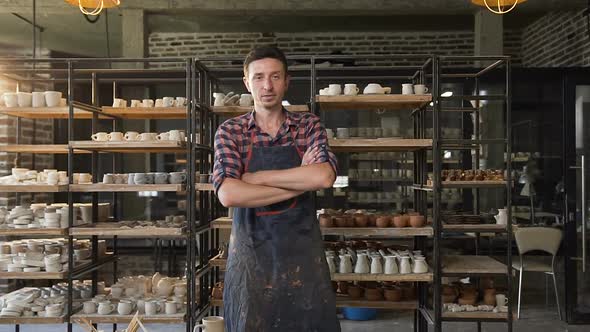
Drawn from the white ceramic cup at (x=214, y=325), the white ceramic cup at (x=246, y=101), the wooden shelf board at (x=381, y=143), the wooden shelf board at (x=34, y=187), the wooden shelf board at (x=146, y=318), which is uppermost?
the white ceramic cup at (x=246, y=101)

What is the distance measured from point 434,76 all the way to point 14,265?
147 inches

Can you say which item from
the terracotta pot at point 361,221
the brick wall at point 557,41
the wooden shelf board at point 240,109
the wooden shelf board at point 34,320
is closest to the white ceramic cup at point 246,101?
the wooden shelf board at point 240,109

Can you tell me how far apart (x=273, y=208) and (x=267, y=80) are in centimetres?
53

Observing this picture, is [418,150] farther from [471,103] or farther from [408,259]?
[471,103]

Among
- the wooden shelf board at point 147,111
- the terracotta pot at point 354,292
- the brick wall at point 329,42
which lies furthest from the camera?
the brick wall at point 329,42

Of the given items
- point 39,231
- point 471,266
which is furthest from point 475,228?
point 39,231

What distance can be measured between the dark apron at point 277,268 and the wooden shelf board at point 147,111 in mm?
2459

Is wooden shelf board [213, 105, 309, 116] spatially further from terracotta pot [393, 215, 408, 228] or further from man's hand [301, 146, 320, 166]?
man's hand [301, 146, 320, 166]

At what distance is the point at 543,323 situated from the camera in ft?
19.2

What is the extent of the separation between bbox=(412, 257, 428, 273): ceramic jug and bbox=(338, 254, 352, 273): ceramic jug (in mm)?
509

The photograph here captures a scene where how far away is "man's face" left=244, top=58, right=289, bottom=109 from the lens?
7.60 ft

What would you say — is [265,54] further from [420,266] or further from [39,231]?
[39,231]

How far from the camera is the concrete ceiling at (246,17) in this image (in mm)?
6605

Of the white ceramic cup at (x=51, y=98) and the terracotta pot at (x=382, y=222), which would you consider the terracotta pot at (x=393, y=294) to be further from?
the white ceramic cup at (x=51, y=98)
